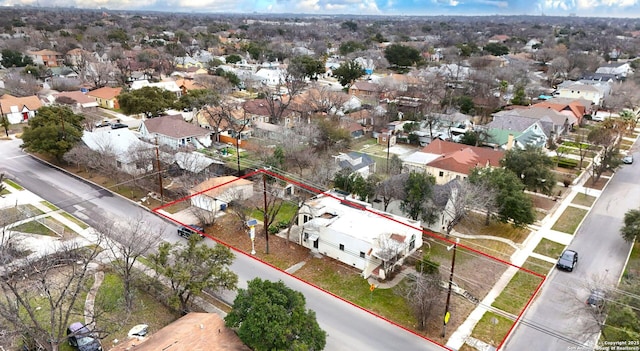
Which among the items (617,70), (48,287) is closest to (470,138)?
(48,287)

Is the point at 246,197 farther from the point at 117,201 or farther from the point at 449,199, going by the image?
the point at 449,199

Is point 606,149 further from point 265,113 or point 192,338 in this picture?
point 192,338

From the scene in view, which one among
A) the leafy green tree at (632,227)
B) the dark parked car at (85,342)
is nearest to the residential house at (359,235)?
the dark parked car at (85,342)

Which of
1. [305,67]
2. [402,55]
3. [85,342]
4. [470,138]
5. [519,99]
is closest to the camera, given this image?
[85,342]

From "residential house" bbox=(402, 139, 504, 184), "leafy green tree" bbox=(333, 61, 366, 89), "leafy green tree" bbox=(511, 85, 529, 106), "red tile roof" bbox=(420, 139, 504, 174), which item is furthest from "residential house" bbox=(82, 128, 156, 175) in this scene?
"leafy green tree" bbox=(511, 85, 529, 106)

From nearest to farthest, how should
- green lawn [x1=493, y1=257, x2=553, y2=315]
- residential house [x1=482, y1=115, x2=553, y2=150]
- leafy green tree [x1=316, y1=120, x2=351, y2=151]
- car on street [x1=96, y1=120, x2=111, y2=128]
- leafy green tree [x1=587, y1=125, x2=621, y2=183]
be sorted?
green lawn [x1=493, y1=257, x2=553, y2=315] → leafy green tree [x1=587, y1=125, x2=621, y2=183] → leafy green tree [x1=316, y1=120, x2=351, y2=151] → residential house [x1=482, y1=115, x2=553, y2=150] → car on street [x1=96, y1=120, x2=111, y2=128]

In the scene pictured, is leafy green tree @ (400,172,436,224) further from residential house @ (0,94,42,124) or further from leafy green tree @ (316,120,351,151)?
residential house @ (0,94,42,124)

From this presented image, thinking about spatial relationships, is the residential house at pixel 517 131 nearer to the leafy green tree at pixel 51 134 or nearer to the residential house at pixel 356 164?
the residential house at pixel 356 164

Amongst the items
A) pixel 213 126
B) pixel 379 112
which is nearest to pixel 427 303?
pixel 213 126
